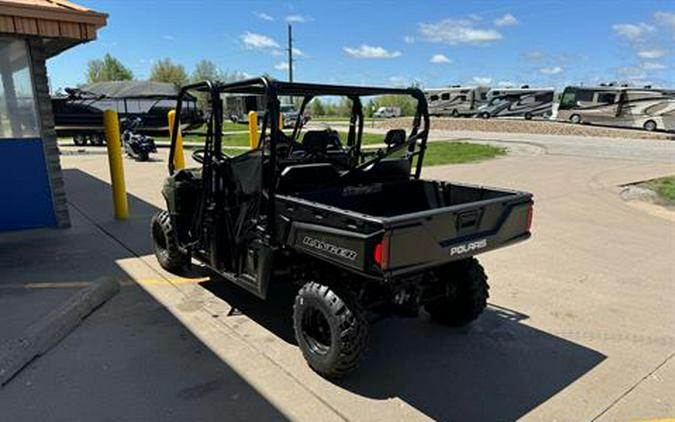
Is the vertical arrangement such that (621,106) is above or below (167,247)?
above

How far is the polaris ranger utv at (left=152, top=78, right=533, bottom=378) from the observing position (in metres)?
2.91

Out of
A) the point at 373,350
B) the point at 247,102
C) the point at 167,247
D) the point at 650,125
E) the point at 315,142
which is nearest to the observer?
the point at 373,350

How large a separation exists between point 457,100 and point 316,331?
142ft

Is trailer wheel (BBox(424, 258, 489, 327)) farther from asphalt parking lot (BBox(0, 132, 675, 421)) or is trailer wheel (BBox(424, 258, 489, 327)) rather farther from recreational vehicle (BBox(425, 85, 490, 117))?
recreational vehicle (BBox(425, 85, 490, 117))

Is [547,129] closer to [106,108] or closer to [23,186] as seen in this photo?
[106,108]

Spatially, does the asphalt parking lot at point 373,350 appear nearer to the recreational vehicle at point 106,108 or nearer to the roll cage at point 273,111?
the roll cage at point 273,111

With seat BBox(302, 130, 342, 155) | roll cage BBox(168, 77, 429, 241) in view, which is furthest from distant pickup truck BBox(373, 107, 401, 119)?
seat BBox(302, 130, 342, 155)

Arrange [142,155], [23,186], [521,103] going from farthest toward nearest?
[521,103] < [142,155] < [23,186]

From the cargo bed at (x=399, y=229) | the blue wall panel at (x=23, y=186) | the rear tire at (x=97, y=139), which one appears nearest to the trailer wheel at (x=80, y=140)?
the rear tire at (x=97, y=139)

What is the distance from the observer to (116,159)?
296 inches

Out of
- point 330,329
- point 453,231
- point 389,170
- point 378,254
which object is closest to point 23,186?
point 389,170

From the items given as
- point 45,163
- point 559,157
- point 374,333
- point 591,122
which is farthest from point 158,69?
point 374,333

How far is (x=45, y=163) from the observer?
22.5 feet

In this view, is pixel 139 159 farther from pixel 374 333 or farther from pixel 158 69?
pixel 158 69
